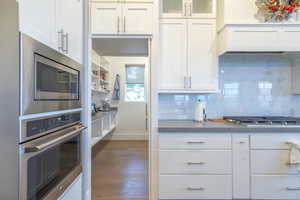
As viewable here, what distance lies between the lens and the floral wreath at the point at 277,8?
7.11ft

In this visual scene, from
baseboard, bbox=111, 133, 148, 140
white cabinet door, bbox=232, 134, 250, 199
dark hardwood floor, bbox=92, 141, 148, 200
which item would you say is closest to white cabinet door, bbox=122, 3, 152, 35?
white cabinet door, bbox=232, 134, 250, 199

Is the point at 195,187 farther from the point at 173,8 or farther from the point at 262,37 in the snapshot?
the point at 173,8

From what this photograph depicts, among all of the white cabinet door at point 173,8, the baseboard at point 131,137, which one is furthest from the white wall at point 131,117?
the white cabinet door at point 173,8

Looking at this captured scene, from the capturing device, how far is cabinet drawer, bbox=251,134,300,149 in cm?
204

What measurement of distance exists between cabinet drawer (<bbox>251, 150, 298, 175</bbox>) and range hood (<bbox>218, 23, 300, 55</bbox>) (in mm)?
1100

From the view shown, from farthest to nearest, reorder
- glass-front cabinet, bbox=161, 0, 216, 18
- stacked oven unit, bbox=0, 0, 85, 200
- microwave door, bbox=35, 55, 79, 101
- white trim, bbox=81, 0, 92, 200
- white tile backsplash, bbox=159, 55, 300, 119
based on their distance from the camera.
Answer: white tile backsplash, bbox=159, 55, 300, 119
glass-front cabinet, bbox=161, 0, 216, 18
white trim, bbox=81, 0, 92, 200
microwave door, bbox=35, 55, 79, 101
stacked oven unit, bbox=0, 0, 85, 200

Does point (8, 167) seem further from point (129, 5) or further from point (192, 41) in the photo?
point (192, 41)

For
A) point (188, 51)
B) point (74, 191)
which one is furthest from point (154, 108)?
point (74, 191)

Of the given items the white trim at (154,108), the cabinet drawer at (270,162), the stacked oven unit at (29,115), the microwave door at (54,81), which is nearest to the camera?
the stacked oven unit at (29,115)

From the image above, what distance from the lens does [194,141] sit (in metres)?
2.07

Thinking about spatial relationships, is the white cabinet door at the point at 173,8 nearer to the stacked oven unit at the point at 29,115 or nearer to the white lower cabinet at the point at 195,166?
the white lower cabinet at the point at 195,166

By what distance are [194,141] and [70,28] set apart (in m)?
1.51

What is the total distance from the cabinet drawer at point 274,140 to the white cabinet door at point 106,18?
182 cm

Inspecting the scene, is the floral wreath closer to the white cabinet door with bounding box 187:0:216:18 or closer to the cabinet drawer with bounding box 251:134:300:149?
the white cabinet door with bounding box 187:0:216:18
